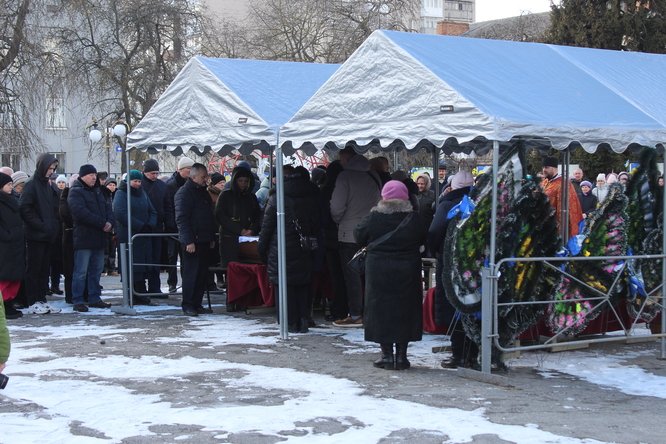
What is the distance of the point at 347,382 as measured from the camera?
31.3 ft

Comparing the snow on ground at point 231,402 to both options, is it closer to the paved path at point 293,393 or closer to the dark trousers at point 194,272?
the paved path at point 293,393

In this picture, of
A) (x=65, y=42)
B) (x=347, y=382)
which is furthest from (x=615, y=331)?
(x=65, y=42)

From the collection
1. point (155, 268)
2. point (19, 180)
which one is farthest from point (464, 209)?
point (19, 180)

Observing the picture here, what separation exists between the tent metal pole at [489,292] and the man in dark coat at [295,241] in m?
2.99

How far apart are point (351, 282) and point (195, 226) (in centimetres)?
217

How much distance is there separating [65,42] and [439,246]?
26428mm

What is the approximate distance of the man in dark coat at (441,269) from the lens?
33.2 ft

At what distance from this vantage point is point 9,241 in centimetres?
1319

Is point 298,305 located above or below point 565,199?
below

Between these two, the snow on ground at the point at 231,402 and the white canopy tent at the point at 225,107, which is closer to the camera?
the snow on ground at the point at 231,402

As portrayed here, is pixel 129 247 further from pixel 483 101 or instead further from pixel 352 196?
pixel 483 101

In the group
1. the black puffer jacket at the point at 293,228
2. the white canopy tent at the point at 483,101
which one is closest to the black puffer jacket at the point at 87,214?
the black puffer jacket at the point at 293,228

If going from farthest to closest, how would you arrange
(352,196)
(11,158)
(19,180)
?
1. (11,158)
2. (19,180)
3. (352,196)

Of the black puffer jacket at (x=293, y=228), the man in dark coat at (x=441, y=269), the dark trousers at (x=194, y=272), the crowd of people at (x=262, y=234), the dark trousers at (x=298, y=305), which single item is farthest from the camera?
the dark trousers at (x=194, y=272)
